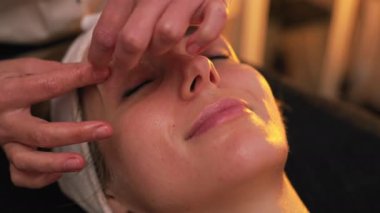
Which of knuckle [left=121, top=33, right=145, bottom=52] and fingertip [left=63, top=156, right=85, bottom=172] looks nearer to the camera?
knuckle [left=121, top=33, right=145, bottom=52]

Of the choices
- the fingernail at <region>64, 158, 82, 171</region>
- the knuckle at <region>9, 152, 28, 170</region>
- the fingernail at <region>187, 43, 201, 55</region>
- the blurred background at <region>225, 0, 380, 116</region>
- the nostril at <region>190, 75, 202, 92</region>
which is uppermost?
the fingernail at <region>187, 43, 201, 55</region>

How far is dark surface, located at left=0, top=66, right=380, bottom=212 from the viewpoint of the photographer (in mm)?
1137

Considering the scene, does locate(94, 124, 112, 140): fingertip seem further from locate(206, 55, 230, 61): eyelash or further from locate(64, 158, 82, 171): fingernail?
locate(206, 55, 230, 61): eyelash

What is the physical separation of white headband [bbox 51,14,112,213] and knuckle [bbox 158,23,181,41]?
348 millimetres

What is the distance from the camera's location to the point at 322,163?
1295 mm

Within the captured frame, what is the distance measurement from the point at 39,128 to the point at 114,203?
0.22 m

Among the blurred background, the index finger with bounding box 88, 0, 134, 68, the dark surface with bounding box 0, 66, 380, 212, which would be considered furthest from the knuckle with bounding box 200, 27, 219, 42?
the blurred background

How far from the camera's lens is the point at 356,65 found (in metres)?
2.22

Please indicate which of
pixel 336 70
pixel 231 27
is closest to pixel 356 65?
pixel 336 70

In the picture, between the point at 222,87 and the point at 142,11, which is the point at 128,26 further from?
the point at 222,87

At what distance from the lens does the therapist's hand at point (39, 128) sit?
803 mm

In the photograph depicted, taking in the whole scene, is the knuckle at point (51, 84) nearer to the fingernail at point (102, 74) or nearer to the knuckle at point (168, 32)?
the fingernail at point (102, 74)

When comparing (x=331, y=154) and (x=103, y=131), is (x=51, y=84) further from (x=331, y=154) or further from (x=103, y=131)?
(x=331, y=154)

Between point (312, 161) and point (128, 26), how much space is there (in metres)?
0.78
